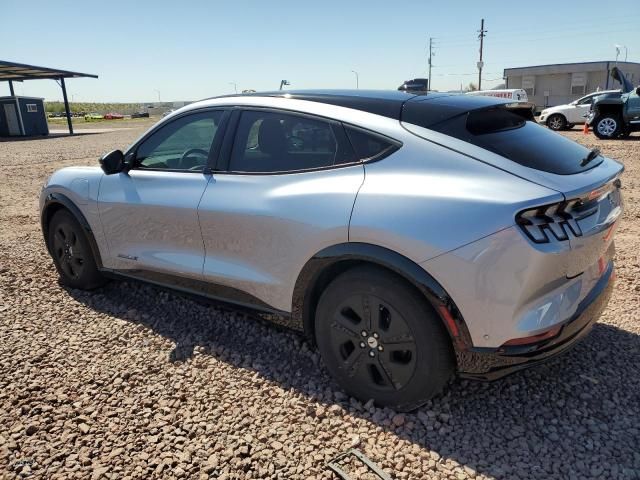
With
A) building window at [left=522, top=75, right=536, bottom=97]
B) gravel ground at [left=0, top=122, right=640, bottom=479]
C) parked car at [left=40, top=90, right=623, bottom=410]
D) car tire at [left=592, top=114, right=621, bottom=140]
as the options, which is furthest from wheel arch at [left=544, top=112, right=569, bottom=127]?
building window at [left=522, top=75, right=536, bottom=97]

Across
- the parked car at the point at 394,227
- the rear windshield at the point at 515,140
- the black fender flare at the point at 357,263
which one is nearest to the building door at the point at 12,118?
the parked car at the point at 394,227

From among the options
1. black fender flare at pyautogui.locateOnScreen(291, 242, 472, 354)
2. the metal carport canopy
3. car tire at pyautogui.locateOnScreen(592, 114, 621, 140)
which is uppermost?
the metal carport canopy

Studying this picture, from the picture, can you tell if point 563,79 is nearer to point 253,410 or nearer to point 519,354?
point 519,354

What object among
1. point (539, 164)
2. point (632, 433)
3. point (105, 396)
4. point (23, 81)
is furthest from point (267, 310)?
point (23, 81)

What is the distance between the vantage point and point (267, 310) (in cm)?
297

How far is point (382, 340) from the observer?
2.49 m

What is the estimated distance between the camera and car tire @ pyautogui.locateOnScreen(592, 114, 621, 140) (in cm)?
1600

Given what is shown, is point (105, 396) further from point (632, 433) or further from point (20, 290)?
point (632, 433)

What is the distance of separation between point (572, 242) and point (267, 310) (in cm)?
166

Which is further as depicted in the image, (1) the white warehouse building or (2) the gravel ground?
(1) the white warehouse building

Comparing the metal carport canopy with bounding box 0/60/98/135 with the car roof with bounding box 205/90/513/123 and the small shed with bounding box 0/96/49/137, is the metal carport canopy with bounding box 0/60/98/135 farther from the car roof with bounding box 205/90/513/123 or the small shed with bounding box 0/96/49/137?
the car roof with bounding box 205/90/513/123

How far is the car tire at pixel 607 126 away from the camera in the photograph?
1600 centimetres

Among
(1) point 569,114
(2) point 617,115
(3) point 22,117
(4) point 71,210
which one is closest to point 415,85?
(4) point 71,210

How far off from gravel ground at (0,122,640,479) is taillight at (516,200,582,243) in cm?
101
